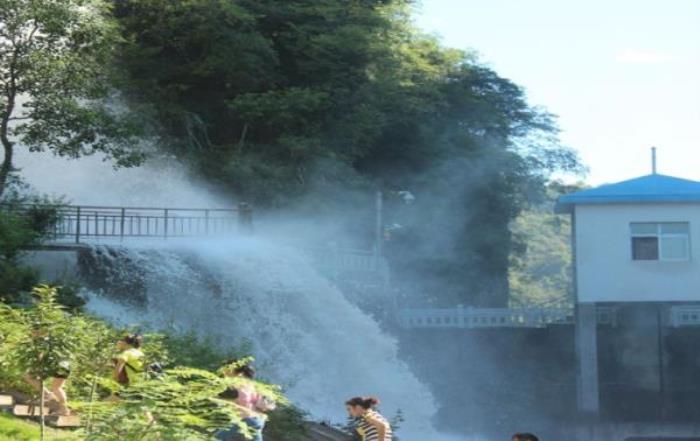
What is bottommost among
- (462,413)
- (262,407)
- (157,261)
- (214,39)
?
(462,413)

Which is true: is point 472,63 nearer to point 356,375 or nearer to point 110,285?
point 356,375

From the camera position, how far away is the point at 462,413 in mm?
30984

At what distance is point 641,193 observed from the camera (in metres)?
30.8

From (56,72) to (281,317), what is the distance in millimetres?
7158

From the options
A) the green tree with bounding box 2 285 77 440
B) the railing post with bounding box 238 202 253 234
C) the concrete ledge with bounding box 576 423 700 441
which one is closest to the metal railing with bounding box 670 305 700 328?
the concrete ledge with bounding box 576 423 700 441

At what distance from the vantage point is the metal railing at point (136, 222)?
2659cm

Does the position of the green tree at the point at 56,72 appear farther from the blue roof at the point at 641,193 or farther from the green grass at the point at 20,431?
the green grass at the point at 20,431

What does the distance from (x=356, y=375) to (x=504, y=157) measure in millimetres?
17443

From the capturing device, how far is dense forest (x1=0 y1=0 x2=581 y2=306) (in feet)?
117

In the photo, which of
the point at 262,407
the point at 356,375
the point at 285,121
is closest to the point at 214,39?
the point at 285,121

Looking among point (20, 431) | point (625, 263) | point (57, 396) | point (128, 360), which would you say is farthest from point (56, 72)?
point (20, 431)

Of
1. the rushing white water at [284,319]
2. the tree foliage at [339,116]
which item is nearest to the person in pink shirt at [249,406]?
the rushing white water at [284,319]

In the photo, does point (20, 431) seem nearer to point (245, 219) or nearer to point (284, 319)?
point (284, 319)

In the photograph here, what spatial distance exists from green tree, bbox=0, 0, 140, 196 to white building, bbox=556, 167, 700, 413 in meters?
11.8
